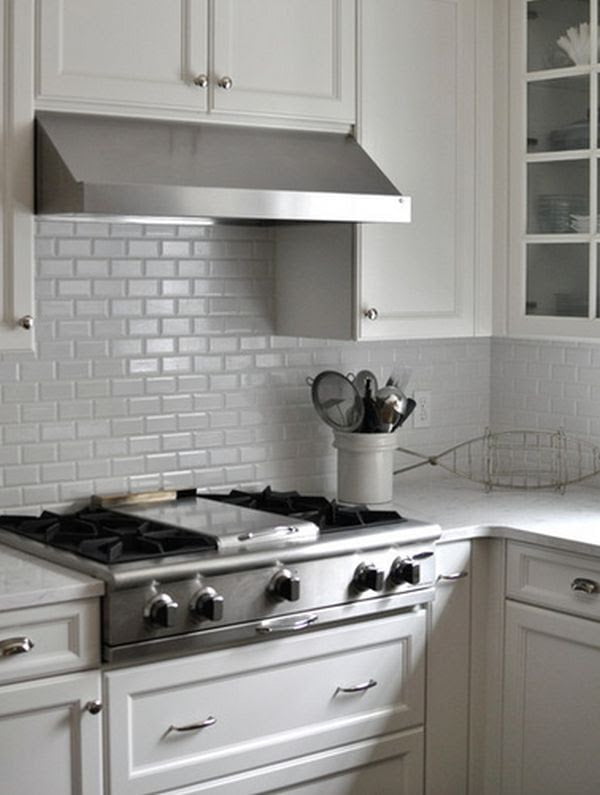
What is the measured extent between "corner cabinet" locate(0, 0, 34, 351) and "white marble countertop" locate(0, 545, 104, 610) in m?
0.51

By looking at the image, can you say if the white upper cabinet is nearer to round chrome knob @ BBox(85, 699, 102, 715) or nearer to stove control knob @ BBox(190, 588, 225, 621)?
stove control knob @ BBox(190, 588, 225, 621)

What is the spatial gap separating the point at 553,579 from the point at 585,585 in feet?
0.40

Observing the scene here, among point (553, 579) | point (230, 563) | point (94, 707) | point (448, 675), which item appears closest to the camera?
point (94, 707)

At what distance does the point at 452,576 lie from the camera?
362 cm

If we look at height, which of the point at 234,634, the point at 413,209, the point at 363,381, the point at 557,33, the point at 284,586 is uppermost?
the point at 557,33

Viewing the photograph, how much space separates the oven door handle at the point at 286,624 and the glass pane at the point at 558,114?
1550 mm

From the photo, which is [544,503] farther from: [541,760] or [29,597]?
[29,597]

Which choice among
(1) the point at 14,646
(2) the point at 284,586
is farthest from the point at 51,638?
(2) the point at 284,586

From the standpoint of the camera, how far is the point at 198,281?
382cm

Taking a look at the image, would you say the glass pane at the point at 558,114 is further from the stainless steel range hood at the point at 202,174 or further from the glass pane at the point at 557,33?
the stainless steel range hood at the point at 202,174

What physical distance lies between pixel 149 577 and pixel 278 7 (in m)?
1.52

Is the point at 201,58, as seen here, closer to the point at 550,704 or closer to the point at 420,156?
the point at 420,156

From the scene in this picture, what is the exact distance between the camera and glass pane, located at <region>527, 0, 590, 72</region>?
3.82 meters

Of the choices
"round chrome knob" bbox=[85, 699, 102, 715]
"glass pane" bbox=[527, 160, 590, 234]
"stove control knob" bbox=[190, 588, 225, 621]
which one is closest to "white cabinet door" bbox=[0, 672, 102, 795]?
"round chrome knob" bbox=[85, 699, 102, 715]
